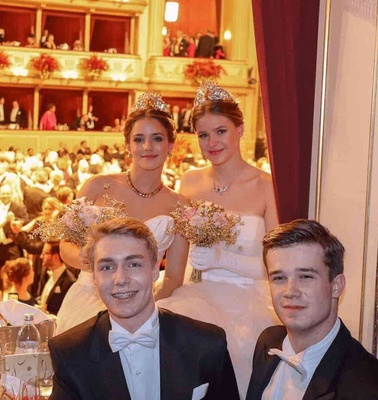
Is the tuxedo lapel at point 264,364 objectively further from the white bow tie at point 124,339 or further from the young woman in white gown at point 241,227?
the young woman in white gown at point 241,227

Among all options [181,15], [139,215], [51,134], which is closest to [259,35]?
[139,215]

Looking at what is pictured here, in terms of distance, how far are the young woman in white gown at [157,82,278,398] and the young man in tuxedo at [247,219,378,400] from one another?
112cm

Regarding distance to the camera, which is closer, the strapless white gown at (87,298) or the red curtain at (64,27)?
the strapless white gown at (87,298)

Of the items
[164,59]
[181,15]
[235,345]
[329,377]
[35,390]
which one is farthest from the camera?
[181,15]

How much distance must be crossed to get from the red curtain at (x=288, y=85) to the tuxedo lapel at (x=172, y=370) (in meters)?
1.21

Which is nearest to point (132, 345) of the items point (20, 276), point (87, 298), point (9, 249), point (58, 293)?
point (87, 298)

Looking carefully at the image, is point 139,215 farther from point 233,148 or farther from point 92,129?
point 92,129

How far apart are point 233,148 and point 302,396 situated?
162 centimetres

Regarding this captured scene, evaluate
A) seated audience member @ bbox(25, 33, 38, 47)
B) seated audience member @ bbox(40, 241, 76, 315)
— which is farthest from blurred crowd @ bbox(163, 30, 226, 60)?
seated audience member @ bbox(40, 241, 76, 315)

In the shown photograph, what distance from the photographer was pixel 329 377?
7.57ft

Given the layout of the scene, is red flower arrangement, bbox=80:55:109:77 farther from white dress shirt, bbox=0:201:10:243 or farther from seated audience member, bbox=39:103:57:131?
white dress shirt, bbox=0:201:10:243

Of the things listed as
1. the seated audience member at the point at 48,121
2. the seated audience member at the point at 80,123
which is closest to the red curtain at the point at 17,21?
the seated audience member at the point at 48,121

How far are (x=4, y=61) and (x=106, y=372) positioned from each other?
1410cm

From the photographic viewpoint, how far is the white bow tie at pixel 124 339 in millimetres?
2480
